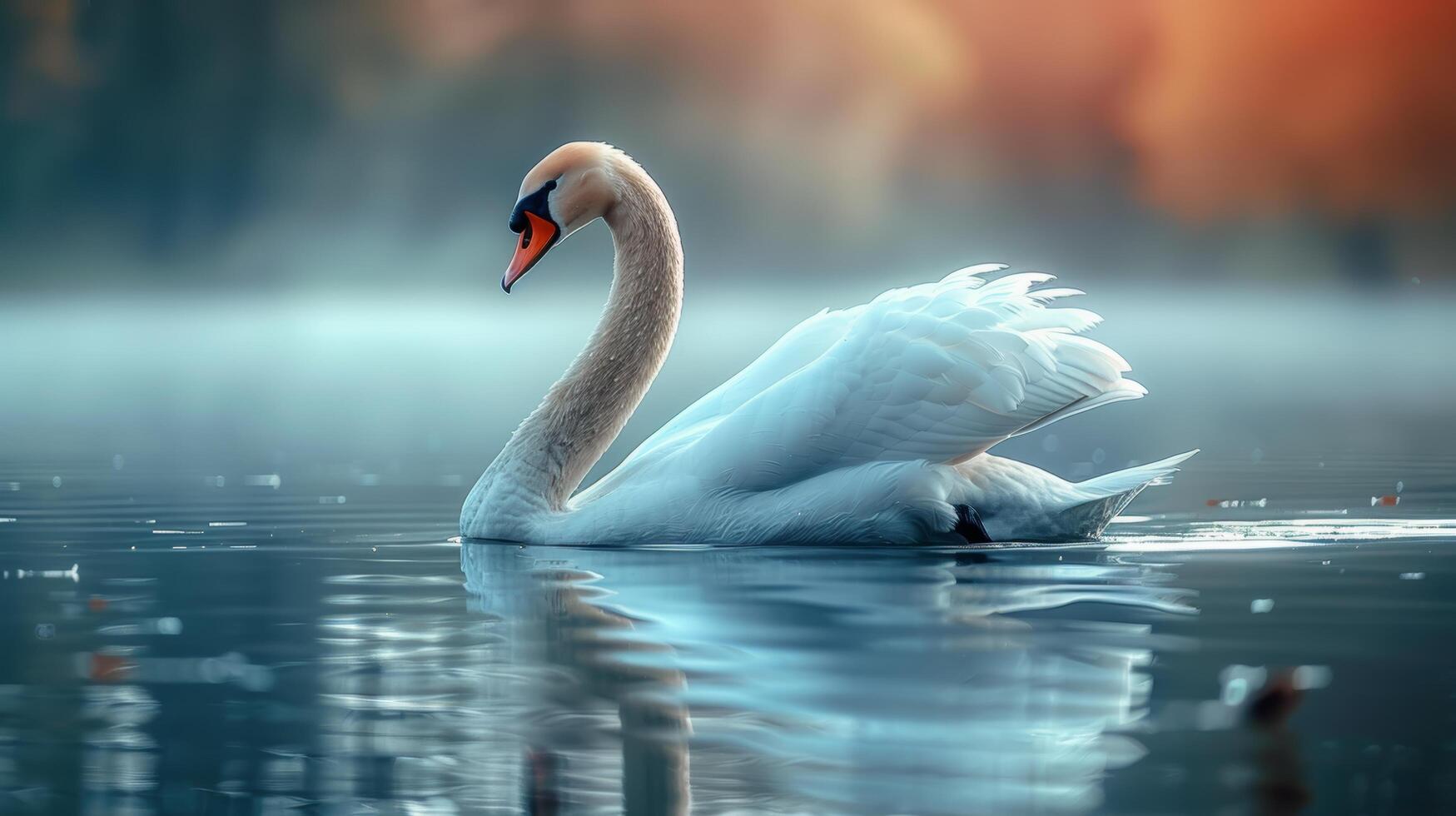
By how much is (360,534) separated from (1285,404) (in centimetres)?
1783

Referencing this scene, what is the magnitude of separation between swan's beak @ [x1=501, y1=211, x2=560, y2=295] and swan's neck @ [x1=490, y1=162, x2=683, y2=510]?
13.4 inches

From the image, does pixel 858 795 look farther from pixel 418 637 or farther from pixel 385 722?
pixel 418 637

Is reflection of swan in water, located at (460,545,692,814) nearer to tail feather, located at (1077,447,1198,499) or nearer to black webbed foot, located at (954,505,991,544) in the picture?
black webbed foot, located at (954,505,991,544)

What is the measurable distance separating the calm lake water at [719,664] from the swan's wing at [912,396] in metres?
0.48

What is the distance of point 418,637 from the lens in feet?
20.8

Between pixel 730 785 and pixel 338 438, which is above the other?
→ pixel 338 438

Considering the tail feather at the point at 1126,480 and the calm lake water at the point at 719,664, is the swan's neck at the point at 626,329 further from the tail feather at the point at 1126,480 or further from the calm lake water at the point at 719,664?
the tail feather at the point at 1126,480

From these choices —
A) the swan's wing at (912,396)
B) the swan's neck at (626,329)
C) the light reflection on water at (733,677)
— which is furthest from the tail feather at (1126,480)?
the swan's neck at (626,329)

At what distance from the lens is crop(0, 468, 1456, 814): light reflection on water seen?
14.0 ft

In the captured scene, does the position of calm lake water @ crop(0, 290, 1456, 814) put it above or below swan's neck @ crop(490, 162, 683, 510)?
below

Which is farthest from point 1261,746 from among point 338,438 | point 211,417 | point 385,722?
point 211,417

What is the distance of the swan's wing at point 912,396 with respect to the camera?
8.18m

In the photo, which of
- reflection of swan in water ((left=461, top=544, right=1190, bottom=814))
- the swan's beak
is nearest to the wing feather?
reflection of swan in water ((left=461, top=544, right=1190, bottom=814))

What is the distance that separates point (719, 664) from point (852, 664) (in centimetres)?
42
